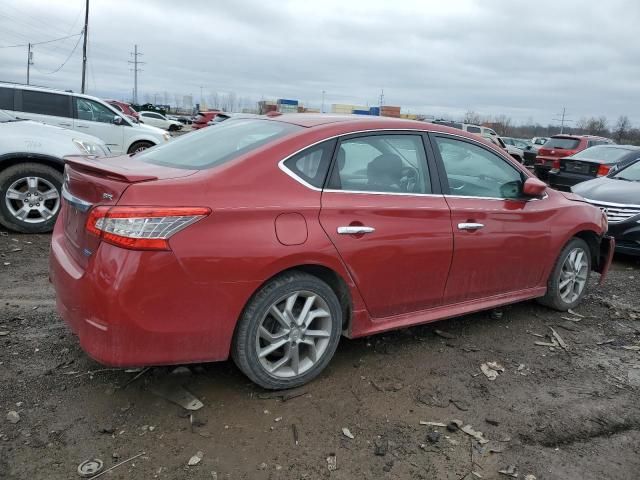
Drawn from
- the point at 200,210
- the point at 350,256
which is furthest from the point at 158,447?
the point at 350,256

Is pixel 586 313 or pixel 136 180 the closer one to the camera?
pixel 136 180

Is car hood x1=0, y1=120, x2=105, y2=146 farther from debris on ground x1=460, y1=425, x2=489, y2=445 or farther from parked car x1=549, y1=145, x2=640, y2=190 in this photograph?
parked car x1=549, y1=145, x2=640, y2=190

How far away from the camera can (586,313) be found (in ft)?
16.6

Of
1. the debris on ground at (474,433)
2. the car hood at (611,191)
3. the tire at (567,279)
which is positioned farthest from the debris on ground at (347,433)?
the car hood at (611,191)

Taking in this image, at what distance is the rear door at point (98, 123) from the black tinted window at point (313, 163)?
340 inches

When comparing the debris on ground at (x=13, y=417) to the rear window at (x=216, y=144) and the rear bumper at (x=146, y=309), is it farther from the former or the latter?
the rear window at (x=216, y=144)

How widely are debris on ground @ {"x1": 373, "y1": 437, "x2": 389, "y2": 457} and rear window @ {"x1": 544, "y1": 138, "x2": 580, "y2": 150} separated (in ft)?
56.5

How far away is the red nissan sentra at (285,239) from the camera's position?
105 inches

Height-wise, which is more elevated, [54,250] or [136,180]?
[136,180]

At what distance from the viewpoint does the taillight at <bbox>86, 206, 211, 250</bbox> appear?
2619 mm

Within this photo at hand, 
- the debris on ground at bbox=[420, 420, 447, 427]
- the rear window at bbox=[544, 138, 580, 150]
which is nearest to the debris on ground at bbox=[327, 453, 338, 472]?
the debris on ground at bbox=[420, 420, 447, 427]

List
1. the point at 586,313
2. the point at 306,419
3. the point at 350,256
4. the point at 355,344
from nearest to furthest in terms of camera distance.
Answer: the point at 306,419, the point at 350,256, the point at 355,344, the point at 586,313

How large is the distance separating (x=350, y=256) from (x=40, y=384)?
1982mm

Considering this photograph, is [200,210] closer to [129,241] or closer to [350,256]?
[129,241]
